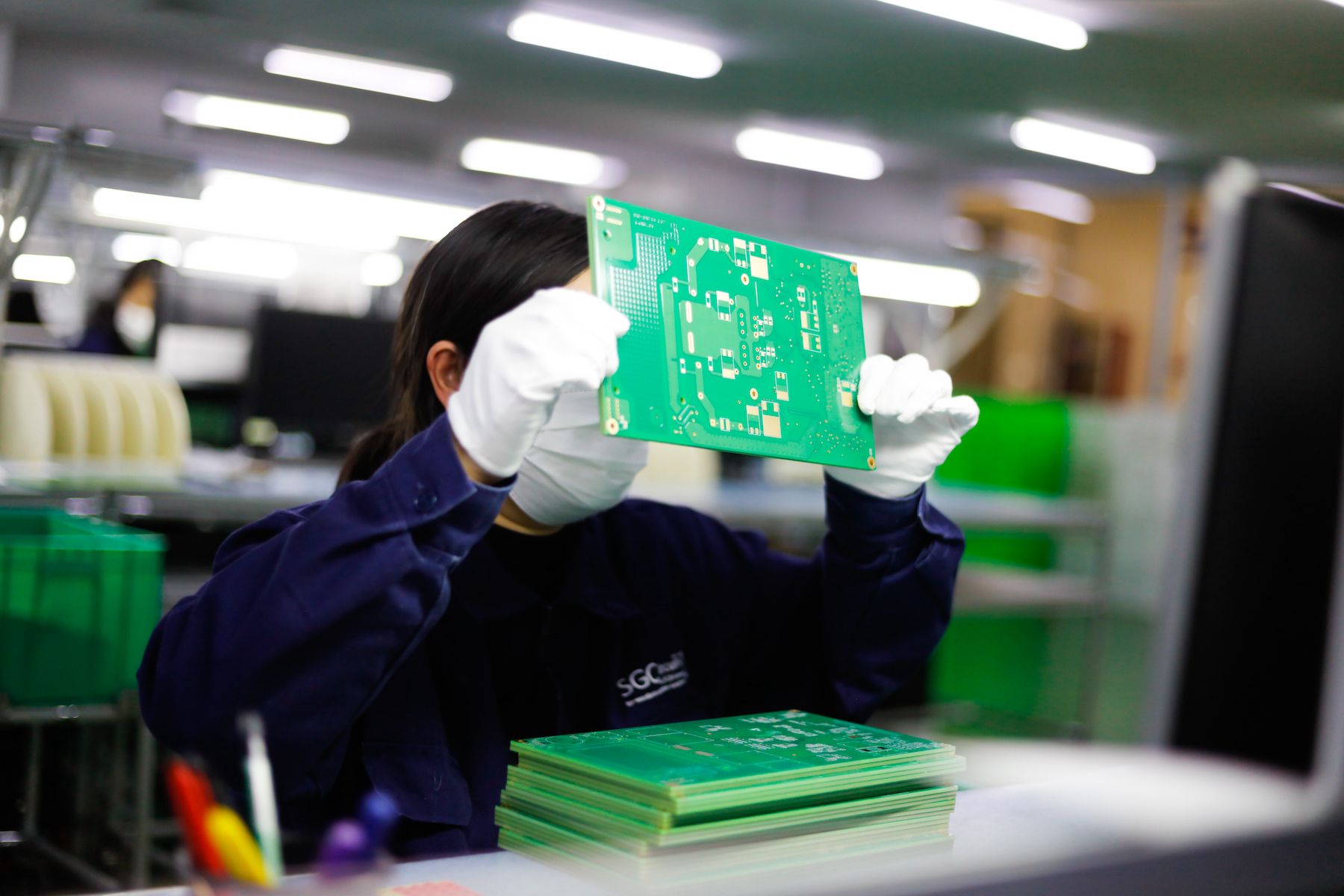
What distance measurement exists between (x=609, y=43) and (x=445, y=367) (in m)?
3.48

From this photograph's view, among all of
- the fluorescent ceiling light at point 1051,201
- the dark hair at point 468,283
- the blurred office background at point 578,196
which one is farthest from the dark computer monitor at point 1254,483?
the fluorescent ceiling light at point 1051,201

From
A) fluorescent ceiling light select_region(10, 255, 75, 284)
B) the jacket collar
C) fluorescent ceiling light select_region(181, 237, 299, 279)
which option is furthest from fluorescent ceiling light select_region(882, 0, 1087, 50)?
fluorescent ceiling light select_region(181, 237, 299, 279)

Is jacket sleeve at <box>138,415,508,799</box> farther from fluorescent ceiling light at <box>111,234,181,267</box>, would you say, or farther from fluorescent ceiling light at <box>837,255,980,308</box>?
fluorescent ceiling light at <box>111,234,181,267</box>

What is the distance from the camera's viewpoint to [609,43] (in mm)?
4371

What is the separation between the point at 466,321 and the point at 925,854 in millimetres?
771

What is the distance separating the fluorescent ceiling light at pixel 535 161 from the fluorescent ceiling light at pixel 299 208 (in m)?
2.20

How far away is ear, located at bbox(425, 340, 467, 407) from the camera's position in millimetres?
1256

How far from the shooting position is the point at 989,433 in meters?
5.37

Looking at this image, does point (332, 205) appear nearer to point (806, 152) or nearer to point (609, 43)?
point (609, 43)

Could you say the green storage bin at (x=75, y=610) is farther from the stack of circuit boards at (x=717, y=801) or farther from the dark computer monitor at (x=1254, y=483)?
the dark computer monitor at (x=1254, y=483)

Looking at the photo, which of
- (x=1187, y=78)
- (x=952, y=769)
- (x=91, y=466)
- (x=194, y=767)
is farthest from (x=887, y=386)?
(x=1187, y=78)

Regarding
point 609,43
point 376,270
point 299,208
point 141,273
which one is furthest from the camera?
point 376,270

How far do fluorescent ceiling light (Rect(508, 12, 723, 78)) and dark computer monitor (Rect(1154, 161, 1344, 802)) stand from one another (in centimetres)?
383

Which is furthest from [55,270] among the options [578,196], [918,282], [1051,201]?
[1051,201]
